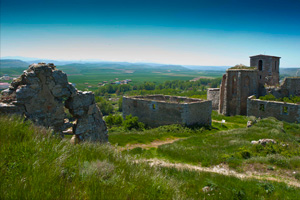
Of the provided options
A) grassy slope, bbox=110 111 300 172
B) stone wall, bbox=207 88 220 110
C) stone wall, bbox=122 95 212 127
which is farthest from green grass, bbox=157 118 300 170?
stone wall, bbox=207 88 220 110

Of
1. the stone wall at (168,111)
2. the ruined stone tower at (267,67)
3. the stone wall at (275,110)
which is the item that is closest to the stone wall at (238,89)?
the stone wall at (275,110)

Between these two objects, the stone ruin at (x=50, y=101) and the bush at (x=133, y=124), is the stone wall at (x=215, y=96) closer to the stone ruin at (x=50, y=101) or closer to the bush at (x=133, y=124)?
the bush at (x=133, y=124)

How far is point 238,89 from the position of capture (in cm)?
2670

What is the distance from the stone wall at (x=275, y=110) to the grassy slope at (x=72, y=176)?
17.0 m

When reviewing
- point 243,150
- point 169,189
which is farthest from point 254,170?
point 169,189

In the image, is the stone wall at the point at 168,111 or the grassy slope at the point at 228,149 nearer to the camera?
the grassy slope at the point at 228,149

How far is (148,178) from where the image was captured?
15.2 ft

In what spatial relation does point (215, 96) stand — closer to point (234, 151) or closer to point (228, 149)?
point (228, 149)

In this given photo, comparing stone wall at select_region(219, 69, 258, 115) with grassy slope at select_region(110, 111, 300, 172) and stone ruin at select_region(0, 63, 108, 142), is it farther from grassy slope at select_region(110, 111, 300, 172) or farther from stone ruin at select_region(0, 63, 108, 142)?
stone ruin at select_region(0, 63, 108, 142)

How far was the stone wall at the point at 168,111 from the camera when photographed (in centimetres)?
1842

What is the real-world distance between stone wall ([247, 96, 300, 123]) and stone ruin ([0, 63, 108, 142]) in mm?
18950

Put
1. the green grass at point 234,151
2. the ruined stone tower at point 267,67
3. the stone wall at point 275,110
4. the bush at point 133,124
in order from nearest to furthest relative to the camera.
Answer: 1. the green grass at point 234,151
2. the bush at point 133,124
3. the stone wall at point 275,110
4. the ruined stone tower at point 267,67

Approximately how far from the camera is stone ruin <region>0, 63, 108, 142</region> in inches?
292

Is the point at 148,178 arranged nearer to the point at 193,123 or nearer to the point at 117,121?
the point at 193,123
